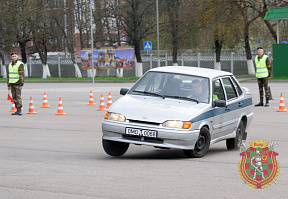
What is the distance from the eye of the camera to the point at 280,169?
9.95 meters

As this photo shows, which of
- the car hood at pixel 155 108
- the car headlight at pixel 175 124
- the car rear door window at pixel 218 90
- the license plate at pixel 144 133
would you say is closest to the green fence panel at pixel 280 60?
the car rear door window at pixel 218 90

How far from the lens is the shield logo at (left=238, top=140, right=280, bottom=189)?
7.82 m

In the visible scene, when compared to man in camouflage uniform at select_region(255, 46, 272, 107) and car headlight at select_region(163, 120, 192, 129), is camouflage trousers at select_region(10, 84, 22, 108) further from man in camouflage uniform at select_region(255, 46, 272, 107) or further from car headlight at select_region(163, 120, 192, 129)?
car headlight at select_region(163, 120, 192, 129)

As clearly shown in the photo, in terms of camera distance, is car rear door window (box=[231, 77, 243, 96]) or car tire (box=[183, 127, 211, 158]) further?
car rear door window (box=[231, 77, 243, 96])

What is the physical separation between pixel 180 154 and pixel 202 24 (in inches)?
1591

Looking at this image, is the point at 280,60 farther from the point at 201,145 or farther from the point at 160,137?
the point at 160,137

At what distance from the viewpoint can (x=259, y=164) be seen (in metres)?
7.78

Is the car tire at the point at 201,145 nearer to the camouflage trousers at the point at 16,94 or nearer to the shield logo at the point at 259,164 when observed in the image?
the shield logo at the point at 259,164

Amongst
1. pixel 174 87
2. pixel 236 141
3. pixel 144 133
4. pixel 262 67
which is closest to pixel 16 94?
pixel 262 67

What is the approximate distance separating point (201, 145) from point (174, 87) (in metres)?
1.21

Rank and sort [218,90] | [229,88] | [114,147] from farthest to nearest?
1. [229,88]
2. [218,90]
3. [114,147]

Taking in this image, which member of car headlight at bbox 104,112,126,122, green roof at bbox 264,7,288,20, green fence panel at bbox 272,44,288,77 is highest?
green roof at bbox 264,7,288,20


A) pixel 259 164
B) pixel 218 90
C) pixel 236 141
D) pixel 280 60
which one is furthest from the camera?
pixel 280 60

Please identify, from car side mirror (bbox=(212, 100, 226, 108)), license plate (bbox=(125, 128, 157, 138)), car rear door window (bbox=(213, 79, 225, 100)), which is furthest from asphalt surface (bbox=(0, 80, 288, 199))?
car rear door window (bbox=(213, 79, 225, 100))
